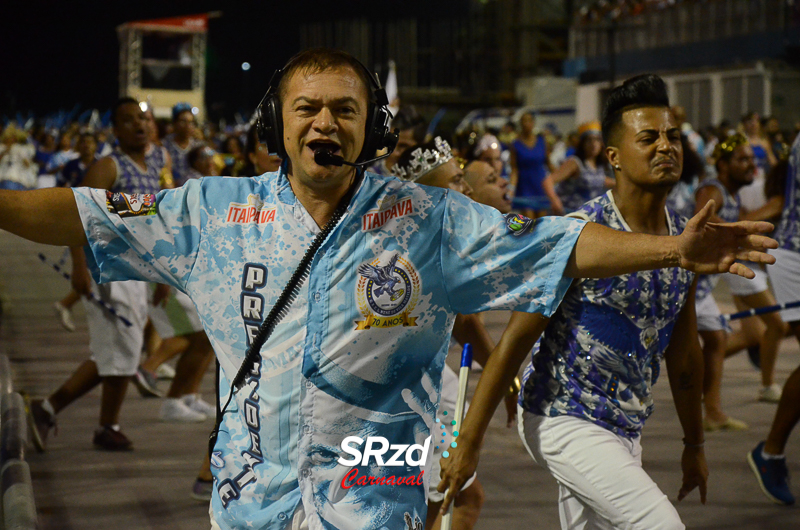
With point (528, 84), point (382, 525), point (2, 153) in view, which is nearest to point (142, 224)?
point (382, 525)

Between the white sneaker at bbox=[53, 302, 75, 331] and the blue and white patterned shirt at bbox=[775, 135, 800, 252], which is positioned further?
the white sneaker at bbox=[53, 302, 75, 331]

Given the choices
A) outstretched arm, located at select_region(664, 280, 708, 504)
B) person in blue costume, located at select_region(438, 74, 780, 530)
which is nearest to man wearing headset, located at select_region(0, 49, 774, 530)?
person in blue costume, located at select_region(438, 74, 780, 530)

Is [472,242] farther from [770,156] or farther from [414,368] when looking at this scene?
[770,156]

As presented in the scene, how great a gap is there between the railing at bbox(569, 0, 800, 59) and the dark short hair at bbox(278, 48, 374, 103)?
22.0m

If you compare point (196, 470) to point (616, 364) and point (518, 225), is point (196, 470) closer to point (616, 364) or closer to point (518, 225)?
point (616, 364)

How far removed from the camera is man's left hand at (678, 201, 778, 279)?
82.1 inches

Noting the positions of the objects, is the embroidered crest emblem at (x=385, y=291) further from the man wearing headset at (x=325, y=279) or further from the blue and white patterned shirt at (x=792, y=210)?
the blue and white patterned shirt at (x=792, y=210)

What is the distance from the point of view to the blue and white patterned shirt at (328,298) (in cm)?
234

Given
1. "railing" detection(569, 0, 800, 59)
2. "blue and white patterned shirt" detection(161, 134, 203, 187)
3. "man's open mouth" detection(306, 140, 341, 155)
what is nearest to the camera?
"man's open mouth" detection(306, 140, 341, 155)

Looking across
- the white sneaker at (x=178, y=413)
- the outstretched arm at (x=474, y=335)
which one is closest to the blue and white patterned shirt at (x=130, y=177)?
the white sneaker at (x=178, y=413)

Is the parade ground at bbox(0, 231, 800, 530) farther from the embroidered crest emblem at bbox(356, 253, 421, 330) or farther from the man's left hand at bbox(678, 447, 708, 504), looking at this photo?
the embroidered crest emblem at bbox(356, 253, 421, 330)

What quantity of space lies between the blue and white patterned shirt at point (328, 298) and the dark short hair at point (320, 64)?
0.86ft

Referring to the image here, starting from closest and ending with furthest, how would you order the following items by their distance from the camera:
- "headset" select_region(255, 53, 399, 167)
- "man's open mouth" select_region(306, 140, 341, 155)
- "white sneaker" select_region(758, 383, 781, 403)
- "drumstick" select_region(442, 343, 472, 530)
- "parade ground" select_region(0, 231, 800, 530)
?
"man's open mouth" select_region(306, 140, 341, 155), "headset" select_region(255, 53, 399, 167), "drumstick" select_region(442, 343, 472, 530), "parade ground" select_region(0, 231, 800, 530), "white sneaker" select_region(758, 383, 781, 403)

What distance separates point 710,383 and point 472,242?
477cm
